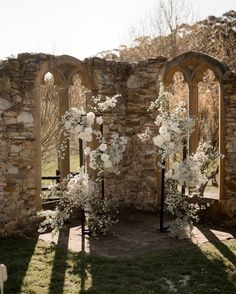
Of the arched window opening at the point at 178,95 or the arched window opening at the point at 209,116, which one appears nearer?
the arched window opening at the point at 178,95

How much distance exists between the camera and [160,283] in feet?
20.1

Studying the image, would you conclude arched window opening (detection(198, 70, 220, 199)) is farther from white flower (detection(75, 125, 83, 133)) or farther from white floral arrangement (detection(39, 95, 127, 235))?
white flower (detection(75, 125, 83, 133))

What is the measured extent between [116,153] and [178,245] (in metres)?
1.95

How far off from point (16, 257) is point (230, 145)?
15.6ft

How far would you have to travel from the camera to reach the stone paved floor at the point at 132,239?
24.6ft

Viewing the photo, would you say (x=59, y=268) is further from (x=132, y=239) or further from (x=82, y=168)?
(x=132, y=239)

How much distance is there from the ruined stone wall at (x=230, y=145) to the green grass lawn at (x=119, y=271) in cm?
157

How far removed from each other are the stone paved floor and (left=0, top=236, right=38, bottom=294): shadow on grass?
481mm

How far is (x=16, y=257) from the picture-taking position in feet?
22.9

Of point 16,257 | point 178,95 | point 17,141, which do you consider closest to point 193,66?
point 178,95

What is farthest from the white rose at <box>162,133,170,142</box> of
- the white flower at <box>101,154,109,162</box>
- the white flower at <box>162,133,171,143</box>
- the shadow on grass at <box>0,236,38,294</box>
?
the shadow on grass at <box>0,236,38,294</box>

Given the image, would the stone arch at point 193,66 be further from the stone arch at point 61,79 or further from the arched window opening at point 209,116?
the arched window opening at point 209,116

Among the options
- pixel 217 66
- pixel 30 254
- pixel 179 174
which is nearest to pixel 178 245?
pixel 179 174

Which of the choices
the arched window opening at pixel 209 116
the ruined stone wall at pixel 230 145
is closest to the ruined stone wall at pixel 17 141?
the ruined stone wall at pixel 230 145
